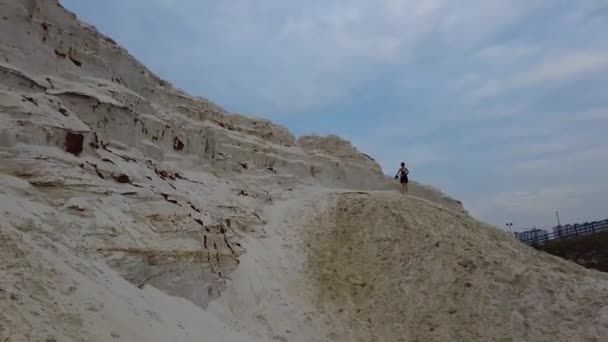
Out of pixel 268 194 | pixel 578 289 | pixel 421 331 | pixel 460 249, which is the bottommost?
pixel 421 331

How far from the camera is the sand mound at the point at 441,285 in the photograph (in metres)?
12.6

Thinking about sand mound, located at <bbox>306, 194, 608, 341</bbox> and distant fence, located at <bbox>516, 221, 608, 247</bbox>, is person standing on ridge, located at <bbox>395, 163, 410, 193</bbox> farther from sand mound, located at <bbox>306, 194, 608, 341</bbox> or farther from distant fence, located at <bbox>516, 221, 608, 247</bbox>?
distant fence, located at <bbox>516, 221, 608, 247</bbox>

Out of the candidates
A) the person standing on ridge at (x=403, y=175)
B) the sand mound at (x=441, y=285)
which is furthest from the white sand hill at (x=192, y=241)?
the person standing on ridge at (x=403, y=175)

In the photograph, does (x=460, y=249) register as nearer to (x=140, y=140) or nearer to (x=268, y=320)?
(x=268, y=320)

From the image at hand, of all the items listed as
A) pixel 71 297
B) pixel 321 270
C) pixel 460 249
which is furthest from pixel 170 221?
pixel 460 249

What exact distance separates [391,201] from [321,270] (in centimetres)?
501

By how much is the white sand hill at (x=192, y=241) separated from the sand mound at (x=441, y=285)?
0.16 feet

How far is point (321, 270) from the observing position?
48.2 feet

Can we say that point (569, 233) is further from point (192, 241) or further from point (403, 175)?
point (192, 241)

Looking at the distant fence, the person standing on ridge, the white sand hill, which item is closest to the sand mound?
the white sand hill

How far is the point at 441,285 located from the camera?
Answer: 14.0m

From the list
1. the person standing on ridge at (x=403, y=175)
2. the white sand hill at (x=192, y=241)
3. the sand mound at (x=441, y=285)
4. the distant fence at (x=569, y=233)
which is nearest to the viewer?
the white sand hill at (x=192, y=241)

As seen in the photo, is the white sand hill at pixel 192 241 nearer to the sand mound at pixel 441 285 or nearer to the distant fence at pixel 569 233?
the sand mound at pixel 441 285

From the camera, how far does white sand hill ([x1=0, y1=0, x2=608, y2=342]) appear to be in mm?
7691
